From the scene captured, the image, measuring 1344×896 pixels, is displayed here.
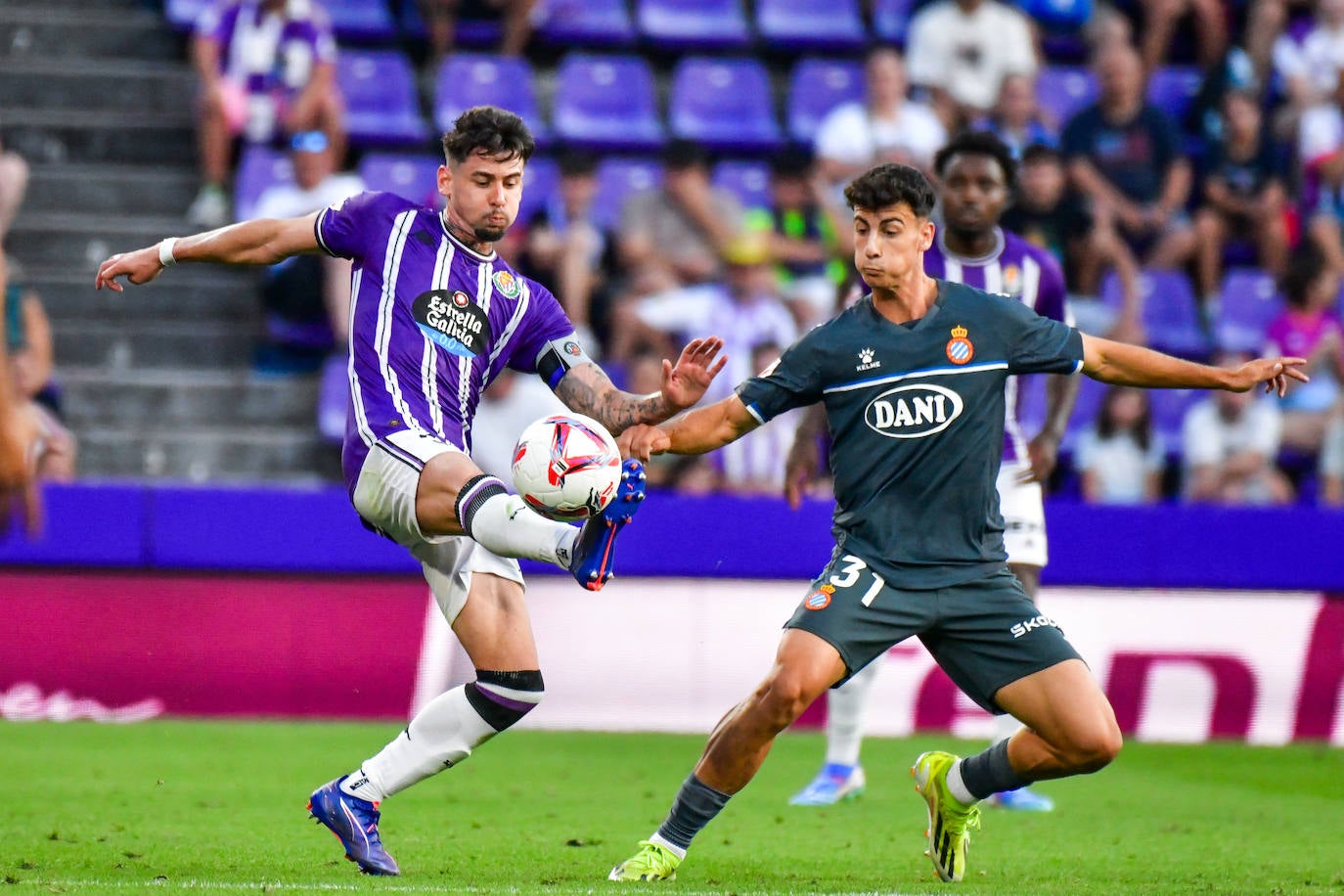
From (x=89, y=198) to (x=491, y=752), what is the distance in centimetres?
640

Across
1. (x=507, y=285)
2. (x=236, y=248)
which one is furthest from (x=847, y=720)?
(x=236, y=248)

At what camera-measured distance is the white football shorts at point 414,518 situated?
5.87 m

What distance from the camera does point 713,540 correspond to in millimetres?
10656

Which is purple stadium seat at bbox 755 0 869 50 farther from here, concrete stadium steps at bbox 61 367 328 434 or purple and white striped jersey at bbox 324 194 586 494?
purple and white striped jersey at bbox 324 194 586 494

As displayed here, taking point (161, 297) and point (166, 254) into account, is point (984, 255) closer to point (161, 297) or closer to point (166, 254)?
point (166, 254)

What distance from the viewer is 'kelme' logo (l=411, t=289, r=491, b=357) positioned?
6.14 meters

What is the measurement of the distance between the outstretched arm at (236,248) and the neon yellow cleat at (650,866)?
2311 mm

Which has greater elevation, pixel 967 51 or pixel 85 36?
pixel 967 51

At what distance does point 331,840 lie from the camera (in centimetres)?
668

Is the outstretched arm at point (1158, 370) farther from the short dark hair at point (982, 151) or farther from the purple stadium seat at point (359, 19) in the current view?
the purple stadium seat at point (359, 19)

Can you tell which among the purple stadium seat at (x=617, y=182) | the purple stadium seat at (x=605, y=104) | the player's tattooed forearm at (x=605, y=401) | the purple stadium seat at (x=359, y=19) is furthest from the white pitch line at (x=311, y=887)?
the purple stadium seat at (x=359, y=19)

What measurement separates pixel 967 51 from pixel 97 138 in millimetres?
6856

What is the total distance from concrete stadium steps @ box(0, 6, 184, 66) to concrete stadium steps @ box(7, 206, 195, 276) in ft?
5.70

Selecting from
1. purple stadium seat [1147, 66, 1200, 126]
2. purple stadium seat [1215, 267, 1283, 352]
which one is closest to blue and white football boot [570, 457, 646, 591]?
purple stadium seat [1215, 267, 1283, 352]
